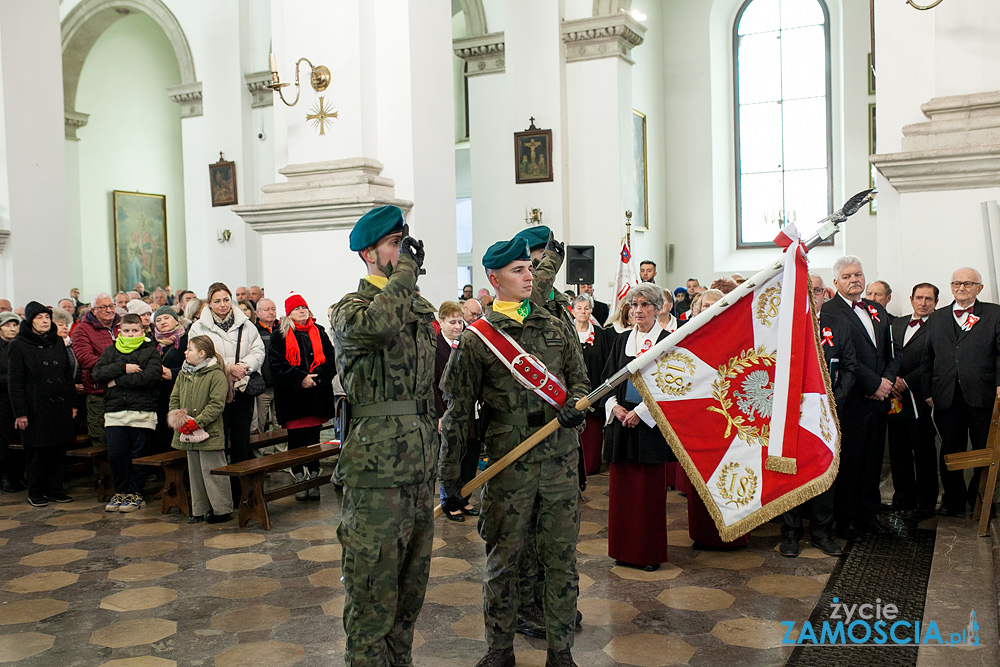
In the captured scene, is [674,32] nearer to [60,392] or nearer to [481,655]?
[60,392]

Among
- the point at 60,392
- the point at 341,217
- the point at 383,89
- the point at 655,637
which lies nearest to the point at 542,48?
the point at 383,89

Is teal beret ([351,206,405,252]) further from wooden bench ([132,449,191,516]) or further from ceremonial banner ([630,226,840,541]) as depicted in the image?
wooden bench ([132,449,191,516])

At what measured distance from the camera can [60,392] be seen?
23.8 ft

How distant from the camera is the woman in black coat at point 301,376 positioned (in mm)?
7105

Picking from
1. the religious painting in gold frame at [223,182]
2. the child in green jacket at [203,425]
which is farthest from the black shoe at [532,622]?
the religious painting in gold frame at [223,182]

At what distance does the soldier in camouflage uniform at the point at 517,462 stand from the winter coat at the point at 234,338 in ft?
12.2

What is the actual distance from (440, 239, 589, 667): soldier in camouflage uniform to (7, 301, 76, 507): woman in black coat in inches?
188

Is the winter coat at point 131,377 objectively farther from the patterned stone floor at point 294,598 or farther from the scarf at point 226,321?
the patterned stone floor at point 294,598

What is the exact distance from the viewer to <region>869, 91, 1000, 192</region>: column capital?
680 centimetres

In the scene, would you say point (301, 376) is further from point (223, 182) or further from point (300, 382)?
point (223, 182)

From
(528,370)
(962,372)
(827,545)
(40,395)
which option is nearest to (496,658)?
(528,370)

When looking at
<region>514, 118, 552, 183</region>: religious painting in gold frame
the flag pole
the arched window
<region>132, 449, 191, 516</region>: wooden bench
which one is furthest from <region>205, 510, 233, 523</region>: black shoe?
the arched window

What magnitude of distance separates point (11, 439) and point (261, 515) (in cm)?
291

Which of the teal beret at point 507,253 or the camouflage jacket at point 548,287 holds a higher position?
the teal beret at point 507,253
